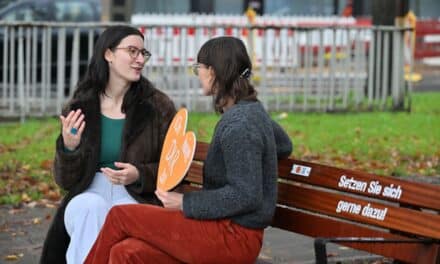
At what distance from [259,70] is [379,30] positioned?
5.02ft

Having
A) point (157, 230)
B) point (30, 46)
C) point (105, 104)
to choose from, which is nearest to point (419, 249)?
point (157, 230)

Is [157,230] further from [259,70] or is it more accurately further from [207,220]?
[259,70]

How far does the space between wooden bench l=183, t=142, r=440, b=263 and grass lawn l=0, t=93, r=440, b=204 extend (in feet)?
11.9

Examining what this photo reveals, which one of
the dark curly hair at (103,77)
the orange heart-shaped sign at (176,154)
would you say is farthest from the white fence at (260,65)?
the orange heart-shaped sign at (176,154)

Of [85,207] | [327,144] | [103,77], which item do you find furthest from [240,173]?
[327,144]

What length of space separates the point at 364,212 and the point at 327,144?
6.07m

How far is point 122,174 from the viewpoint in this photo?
196 inches

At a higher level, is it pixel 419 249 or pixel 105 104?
pixel 105 104

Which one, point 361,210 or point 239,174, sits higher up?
point 239,174

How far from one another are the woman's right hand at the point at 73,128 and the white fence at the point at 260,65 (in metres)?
7.62

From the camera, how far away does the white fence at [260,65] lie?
501 inches

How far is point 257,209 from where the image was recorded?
14.1 feet

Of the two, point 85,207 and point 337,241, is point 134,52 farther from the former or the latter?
point 337,241

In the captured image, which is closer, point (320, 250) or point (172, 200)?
point (320, 250)
